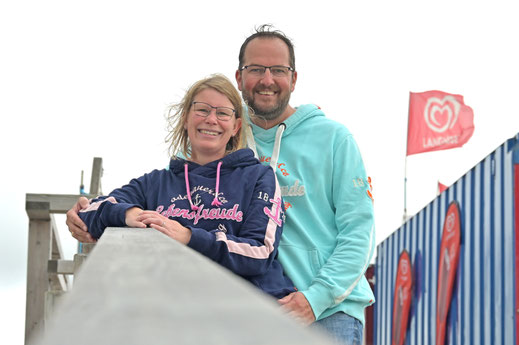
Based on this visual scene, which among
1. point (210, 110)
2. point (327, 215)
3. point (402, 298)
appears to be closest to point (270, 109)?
point (210, 110)

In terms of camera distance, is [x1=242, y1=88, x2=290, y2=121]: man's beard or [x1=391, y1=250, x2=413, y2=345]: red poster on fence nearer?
[x1=242, y1=88, x2=290, y2=121]: man's beard

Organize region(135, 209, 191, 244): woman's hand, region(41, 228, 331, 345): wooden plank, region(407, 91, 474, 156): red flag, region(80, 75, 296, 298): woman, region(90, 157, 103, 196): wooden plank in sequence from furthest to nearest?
region(407, 91, 474, 156): red flag
region(90, 157, 103, 196): wooden plank
region(80, 75, 296, 298): woman
region(135, 209, 191, 244): woman's hand
region(41, 228, 331, 345): wooden plank

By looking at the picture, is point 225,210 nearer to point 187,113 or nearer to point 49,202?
point 187,113

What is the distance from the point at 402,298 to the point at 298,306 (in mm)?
6184

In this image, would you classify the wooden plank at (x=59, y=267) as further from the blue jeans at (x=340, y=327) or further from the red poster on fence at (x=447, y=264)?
the blue jeans at (x=340, y=327)

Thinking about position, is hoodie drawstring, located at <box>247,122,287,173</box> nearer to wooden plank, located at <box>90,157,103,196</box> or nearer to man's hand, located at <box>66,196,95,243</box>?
man's hand, located at <box>66,196,95,243</box>

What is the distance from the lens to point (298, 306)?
2.65 m

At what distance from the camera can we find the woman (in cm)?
252

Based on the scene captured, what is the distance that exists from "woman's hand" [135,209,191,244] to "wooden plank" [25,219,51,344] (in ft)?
15.2

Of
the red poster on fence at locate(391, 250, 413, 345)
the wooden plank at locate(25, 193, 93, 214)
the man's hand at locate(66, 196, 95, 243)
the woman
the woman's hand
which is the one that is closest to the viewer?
the woman's hand

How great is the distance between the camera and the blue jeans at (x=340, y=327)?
2842mm

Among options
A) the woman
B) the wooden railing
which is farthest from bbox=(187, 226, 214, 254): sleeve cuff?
the wooden railing

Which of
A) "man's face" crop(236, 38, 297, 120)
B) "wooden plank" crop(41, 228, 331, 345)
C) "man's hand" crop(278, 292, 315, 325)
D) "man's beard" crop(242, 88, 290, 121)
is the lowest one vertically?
"man's hand" crop(278, 292, 315, 325)

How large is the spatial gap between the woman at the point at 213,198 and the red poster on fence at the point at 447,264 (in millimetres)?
3755
